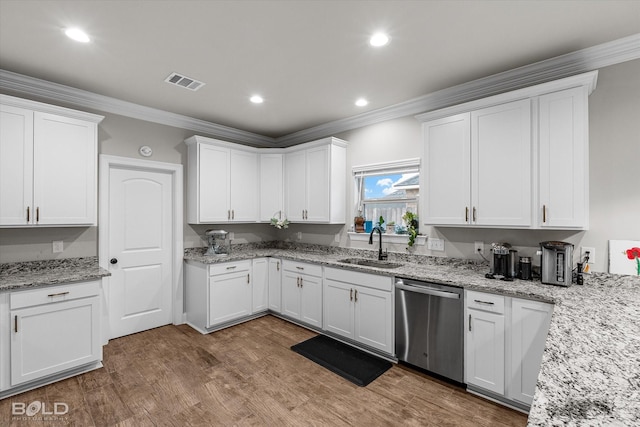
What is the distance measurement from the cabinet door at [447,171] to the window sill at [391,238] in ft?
1.27

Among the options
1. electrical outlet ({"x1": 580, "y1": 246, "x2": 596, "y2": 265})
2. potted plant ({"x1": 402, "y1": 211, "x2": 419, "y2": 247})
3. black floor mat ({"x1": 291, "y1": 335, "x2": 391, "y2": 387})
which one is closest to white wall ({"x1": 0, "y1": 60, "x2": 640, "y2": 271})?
electrical outlet ({"x1": 580, "y1": 246, "x2": 596, "y2": 265})

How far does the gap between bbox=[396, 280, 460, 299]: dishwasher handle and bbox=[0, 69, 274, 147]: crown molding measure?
3.35 m

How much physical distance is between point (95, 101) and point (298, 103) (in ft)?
7.29

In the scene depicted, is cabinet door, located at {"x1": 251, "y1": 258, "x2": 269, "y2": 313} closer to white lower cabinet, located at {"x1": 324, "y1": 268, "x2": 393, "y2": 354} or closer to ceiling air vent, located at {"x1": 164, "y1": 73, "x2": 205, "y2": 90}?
white lower cabinet, located at {"x1": 324, "y1": 268, "x2": 393, "y2": 354}

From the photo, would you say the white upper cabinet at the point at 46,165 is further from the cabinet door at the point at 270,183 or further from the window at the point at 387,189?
the window at the point at 387,189

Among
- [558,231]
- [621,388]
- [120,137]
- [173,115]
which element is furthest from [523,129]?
[120,137]

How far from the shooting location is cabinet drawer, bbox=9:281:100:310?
247cm

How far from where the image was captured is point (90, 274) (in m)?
2.81

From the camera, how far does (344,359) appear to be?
304 cm

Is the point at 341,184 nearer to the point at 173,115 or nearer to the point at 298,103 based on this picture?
the point at 298,103

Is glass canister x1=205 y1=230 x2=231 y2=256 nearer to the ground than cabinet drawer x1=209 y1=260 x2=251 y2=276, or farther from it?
farther from it

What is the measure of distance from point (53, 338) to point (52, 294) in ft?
1.24

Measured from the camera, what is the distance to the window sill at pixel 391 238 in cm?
345

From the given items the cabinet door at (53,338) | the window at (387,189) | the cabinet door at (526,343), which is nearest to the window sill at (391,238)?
the window at (387,189)
